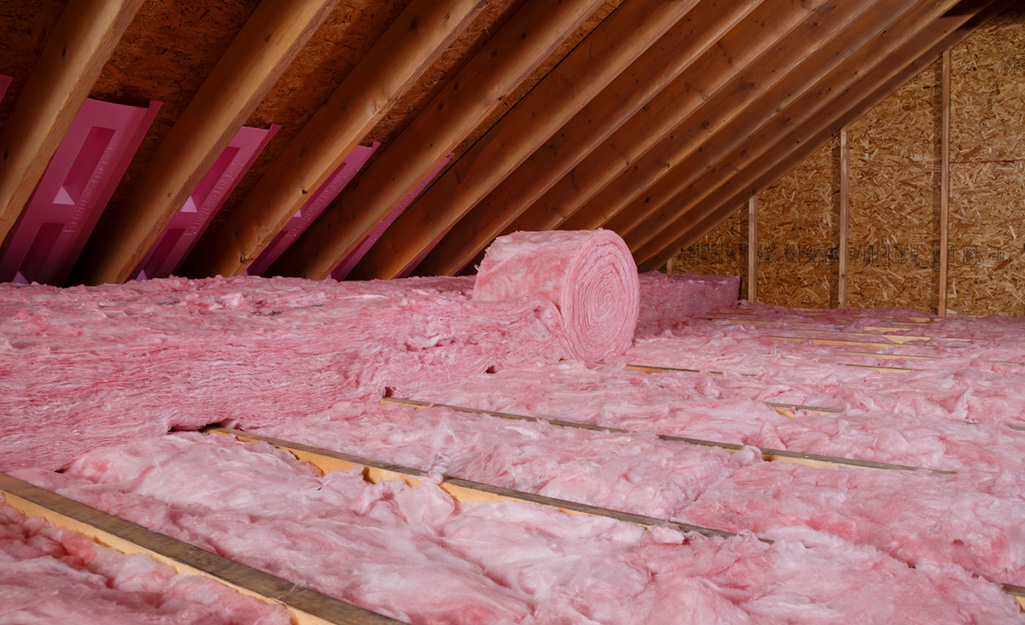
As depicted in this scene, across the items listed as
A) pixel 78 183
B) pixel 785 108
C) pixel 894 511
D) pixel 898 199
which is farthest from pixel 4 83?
pixel 898 199

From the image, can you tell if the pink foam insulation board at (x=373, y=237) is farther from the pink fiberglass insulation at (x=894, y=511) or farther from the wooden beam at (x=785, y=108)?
the pink fiberglass insulation at (x=894, y=511)

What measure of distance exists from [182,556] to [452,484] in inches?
18.7

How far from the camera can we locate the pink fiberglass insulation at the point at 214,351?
1.47 metres

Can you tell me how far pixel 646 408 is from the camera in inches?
74.1

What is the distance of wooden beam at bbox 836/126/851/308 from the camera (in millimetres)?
6230

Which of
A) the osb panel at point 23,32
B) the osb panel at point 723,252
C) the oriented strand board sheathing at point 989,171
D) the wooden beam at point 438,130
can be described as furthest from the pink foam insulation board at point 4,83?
the oriented strand board sheathing at point 989,171

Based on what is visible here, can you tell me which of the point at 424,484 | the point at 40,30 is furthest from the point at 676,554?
the point at 40,30

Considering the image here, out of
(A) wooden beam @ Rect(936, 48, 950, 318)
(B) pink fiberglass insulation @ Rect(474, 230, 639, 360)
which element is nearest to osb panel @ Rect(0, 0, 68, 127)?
(B) pink fiberglass insulation @ Rect(474, 230, 639, 360)

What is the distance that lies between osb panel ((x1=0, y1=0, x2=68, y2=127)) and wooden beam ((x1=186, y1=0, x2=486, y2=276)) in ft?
3.35

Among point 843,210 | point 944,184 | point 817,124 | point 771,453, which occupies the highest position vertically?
point 817,124

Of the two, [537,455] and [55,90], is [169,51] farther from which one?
[537,455]

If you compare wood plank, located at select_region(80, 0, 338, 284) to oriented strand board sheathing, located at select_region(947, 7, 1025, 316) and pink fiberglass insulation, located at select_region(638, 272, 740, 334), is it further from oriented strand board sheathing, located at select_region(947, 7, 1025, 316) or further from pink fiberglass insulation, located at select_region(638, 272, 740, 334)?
oriented strand board sheathing, located at select_region(947, 7, 1025, 316)

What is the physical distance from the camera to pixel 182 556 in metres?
0.97

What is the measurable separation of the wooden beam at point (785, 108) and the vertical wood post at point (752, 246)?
1062 mm
